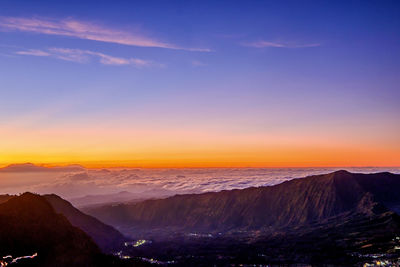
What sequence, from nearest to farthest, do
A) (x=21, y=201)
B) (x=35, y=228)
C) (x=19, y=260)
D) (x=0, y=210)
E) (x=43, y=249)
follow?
(x=19, y=260) → (x=43, y=249) → (x=35, y=228) → (x=0, y=210) → (x=21, y=201)

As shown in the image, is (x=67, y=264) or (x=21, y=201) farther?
(x=21, y=201)

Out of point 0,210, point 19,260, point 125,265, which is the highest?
point 0,210

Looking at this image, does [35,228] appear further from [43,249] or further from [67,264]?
[67,264]

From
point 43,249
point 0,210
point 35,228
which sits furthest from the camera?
point 0,210

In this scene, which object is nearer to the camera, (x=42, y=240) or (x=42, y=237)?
(x=42, y=240)

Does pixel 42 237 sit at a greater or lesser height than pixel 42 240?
greater

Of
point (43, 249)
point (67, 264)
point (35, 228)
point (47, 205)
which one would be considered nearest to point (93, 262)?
point (67, 264)

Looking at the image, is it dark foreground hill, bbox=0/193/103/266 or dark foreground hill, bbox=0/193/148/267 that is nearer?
dark foreground hill, bbox=0/193/148/267

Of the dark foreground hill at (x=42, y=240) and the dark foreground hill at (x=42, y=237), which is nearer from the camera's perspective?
the dark foreground hill at (x=42, y=240)

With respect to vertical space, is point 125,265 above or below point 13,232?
below
